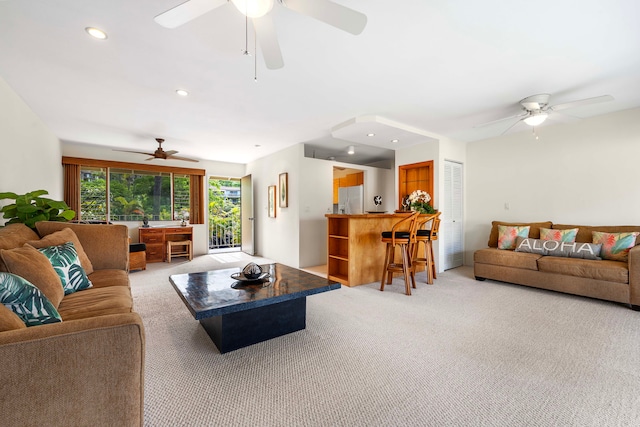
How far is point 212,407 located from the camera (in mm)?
1511

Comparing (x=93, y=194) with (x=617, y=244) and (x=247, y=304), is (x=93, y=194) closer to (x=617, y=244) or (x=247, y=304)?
(x=247, y=304)

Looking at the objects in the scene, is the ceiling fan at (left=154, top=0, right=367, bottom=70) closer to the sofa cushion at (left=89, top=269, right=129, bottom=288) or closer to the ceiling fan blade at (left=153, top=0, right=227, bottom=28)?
the ceiling fan blade at (left=153, top=0, right=227, bottom=28)

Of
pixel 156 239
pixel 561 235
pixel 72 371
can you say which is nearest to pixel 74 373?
pixel 72 371

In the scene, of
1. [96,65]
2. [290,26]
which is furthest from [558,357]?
[96,65]

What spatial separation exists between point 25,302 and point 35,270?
0.70m

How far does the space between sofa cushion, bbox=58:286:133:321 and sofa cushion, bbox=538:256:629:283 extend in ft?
15.4

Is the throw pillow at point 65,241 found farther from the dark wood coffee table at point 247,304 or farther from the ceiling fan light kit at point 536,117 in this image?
the ceiling fan light kit at point 536,117

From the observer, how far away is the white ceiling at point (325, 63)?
73.9 inches

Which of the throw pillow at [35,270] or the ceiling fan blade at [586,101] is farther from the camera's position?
the ceiling fan blade at [586,101]

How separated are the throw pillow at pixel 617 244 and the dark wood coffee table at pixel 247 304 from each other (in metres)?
3.70

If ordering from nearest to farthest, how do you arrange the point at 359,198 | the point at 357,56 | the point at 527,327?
the point at 357,56
the point at 527,327
the point at 359,198

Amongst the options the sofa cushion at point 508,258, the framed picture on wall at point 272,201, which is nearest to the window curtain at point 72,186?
the framed picture on wall at point 272,201

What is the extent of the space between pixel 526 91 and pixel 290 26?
2783 mm

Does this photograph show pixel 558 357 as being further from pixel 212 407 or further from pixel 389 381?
pixel 212 407
